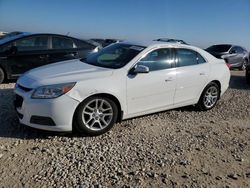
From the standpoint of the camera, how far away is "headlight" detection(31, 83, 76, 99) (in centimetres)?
474

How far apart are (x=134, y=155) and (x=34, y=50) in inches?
220

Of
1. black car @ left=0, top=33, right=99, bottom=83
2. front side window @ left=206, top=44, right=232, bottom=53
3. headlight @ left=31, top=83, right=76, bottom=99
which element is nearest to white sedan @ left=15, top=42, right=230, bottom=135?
headlight @ left=31, top=83, right=76, bottom=99

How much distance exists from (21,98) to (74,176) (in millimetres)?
1755

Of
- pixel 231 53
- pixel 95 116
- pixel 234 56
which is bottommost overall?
pixel 234 56

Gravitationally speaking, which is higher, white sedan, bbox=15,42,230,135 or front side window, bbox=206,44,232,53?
white sedan, bbox=15,42,230,135

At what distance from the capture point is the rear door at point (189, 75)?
6.19m

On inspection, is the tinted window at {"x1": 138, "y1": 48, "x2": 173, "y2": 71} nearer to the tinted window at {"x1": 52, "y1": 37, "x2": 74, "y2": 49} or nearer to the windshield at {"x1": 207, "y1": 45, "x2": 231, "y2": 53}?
the tinted window at {"x1": 52, "y1": 37, "x2": 74, "y2": 49}

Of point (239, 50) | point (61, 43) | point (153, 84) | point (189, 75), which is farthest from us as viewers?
point (239, 50)

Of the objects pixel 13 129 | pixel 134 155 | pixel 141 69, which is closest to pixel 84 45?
pixel 141 69

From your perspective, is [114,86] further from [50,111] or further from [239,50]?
[239,50]

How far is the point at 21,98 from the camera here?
496 centimetres

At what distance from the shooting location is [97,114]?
5.10 meters

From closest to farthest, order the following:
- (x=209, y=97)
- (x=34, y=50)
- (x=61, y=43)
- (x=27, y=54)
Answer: (x=209, y=97), (x=27, y=54), (x=34, y=50), (x=61, y=43)

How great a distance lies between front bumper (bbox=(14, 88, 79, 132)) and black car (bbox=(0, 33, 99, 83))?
4.11 metres
